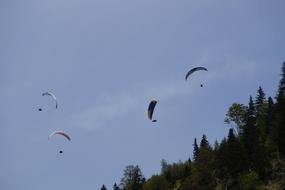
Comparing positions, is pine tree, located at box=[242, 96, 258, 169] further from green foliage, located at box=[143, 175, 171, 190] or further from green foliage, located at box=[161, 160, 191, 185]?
green foliage, located at box=[143, 175, 171, 190]

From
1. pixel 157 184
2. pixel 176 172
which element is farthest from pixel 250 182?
pixel 176 172

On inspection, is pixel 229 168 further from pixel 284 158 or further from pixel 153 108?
pixel 153 108

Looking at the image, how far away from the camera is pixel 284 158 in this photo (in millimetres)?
106938

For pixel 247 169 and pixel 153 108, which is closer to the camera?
pixel 153 108

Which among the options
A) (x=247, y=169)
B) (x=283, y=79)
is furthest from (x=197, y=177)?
(x=283, y=79)

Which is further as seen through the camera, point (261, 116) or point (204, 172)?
point (261, 116)

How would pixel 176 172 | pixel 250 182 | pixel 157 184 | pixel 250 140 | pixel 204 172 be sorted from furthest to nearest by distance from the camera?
pixel 176 172
pixel 157 184
pixel 204 172
pixel 250 140
pixel 250 182

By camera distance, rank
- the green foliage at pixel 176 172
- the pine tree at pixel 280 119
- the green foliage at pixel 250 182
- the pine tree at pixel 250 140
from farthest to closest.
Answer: the green foliage at pixel 176 172, the pine tree at pixel 280 119, the pine tree at pixel 250 140, the green foliage at pixel 250 182

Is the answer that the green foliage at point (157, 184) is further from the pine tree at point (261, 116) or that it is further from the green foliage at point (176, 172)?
the pine tree at point (261, 116)

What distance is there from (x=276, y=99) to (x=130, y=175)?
3030cm

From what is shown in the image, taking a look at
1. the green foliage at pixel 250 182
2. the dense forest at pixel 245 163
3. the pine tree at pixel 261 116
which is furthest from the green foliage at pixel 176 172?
the green foliage at pixel 250 182

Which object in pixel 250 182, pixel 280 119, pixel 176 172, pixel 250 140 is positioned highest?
pixel 176 172

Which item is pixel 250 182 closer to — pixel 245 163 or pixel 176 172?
pixel 245 163

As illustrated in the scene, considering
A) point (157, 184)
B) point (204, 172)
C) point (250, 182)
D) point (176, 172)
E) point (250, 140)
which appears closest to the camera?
point (250, 182)
